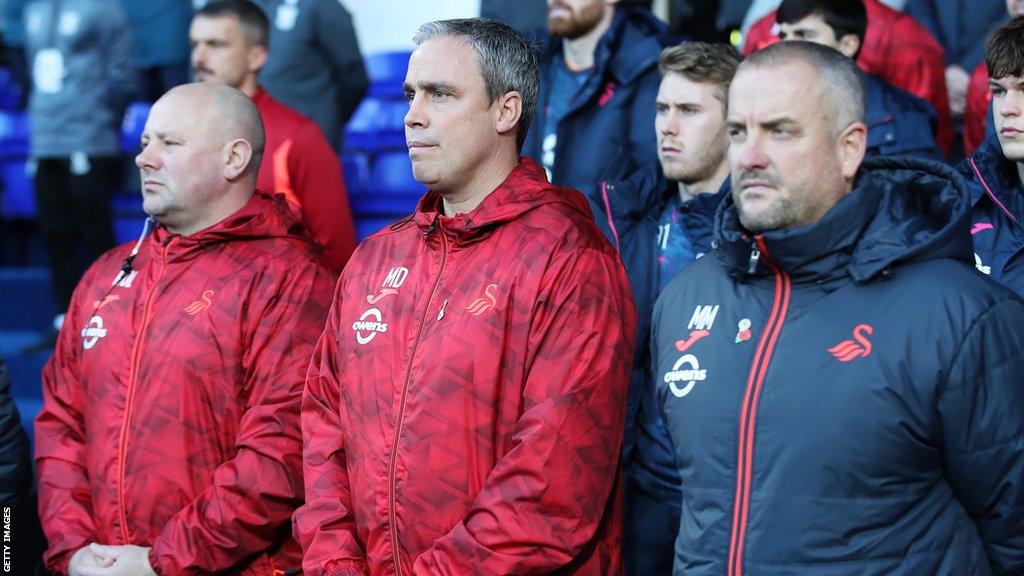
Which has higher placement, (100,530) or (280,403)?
(280,403)

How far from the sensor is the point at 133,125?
745 cm

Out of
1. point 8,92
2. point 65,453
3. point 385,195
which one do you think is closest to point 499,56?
point 65,453

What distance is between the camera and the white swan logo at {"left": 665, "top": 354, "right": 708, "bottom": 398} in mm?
2664

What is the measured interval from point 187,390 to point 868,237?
177cm

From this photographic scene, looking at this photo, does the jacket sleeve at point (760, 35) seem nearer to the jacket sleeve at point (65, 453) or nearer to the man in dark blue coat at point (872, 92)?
the man in dark blue coat at point (872, 92)

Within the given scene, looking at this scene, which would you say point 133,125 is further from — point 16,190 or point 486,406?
point 486,406

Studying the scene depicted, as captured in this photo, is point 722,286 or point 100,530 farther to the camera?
point 100,530

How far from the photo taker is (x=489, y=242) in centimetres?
298

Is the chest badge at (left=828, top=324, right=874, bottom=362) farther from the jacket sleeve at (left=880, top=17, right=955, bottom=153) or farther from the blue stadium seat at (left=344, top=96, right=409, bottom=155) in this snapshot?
the blue stadium seat at (left=344, top=96, right=409, bottom=155)

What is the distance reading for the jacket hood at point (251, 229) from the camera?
143 inches

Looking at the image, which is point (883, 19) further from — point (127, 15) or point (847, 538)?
point (127, 15)

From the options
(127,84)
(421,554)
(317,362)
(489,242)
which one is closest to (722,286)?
(489,242)

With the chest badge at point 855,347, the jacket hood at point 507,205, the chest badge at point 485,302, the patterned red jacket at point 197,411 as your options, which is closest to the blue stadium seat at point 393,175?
the patterned red jacket at point 197,411

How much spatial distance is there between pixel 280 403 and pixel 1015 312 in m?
1.79
